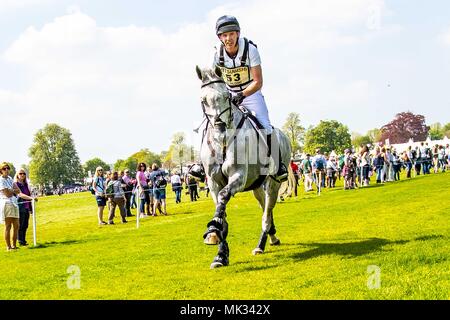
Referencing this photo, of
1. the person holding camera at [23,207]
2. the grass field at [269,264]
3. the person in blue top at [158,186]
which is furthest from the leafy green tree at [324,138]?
the grass field at [269,264]

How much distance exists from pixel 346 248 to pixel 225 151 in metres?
3.32

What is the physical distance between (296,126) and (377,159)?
309 feet

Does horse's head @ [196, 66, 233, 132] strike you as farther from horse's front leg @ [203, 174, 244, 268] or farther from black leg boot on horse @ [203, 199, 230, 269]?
black leg boot on horse @ [203, 199, 230, 269]

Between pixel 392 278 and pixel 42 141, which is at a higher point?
pixel 42 141

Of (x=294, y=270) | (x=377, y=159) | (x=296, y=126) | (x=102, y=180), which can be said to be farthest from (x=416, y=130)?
(x=294, y=270)

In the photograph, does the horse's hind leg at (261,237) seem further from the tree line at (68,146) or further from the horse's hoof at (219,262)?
the tree line at (68,146)

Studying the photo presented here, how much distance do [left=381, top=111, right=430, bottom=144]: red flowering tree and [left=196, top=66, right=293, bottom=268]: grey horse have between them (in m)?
185

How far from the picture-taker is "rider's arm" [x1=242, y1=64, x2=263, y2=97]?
362 inches

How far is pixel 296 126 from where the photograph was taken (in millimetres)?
129750

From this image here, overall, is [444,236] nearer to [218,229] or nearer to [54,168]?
[218,229]

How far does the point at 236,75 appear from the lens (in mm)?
9555

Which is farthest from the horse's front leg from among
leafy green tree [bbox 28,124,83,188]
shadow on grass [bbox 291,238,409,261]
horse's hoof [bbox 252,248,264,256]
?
leafy green tree [bbox 28,124,83,188]

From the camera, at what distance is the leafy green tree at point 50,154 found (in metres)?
→ 126
